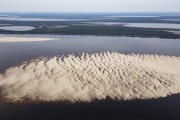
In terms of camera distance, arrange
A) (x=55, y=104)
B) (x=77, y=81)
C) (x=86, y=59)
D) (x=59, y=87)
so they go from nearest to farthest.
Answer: (x=55, y=104)
(x=59, y=87)
(x=77, y=81)
(x=86, y=59)

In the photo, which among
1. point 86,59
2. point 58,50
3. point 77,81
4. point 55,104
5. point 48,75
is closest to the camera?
point 55,104

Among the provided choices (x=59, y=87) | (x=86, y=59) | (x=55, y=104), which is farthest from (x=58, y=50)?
(x=55, y=104)

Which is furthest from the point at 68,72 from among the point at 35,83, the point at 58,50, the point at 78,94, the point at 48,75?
the point at 58,50

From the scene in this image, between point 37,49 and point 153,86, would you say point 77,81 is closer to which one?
point 153,86

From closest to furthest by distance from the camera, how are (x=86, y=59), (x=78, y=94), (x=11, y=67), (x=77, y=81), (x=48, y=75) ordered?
(x=78, y=94) < (x=77, y=81) < (x=48, y=75) < (x=11, y=67) < (x=86, y=59)

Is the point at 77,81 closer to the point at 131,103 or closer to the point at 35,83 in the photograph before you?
the point at 35,83

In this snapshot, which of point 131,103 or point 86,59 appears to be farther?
point 86,59
